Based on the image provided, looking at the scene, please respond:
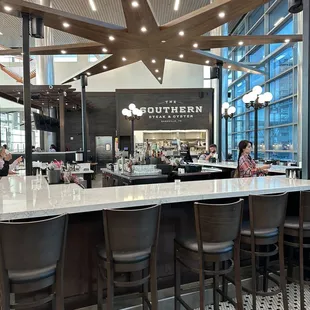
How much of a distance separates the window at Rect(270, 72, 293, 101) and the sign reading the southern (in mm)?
5406

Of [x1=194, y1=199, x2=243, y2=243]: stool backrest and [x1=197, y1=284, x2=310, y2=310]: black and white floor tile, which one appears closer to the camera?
[x1=194, y1=199, x2=243, y2=243]: stool backrest

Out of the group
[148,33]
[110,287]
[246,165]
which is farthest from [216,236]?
[148,33]

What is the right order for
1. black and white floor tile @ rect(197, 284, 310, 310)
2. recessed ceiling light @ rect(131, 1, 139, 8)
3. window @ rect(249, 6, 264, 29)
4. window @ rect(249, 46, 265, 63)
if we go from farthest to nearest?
window @ rect(249, 46, 265, 63) → window @ rect(249, 6, 264, 29) → recessed ceiling light @ rect(131, 1, 139, 8) → black and white floor tile @ rect(197, 284, 310, 310)

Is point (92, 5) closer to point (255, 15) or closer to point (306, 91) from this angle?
point (255, 15)

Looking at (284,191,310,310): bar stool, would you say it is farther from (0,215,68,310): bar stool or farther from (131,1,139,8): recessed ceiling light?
(131,1,139,8): recessed ceiling light

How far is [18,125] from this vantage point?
568 inches

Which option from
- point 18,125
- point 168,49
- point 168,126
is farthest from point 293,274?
point 18,125

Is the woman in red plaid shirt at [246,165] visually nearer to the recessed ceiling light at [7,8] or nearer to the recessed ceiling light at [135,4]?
the recessed ceiling light at [135,4]

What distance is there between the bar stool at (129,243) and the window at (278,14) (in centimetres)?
774

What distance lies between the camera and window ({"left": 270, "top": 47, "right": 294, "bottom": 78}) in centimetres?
734

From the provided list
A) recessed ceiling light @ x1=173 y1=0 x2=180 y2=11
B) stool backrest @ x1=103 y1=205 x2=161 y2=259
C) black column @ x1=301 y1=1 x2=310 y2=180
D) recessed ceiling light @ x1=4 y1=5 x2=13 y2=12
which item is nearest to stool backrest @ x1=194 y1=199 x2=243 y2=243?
stool backrest @ x1=103 y1=205 x2=161 y2=259

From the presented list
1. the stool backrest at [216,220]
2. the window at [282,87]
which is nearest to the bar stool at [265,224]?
the stool backrest at [216,220]

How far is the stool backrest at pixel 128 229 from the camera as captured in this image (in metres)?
1.78

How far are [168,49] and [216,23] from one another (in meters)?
1.62
